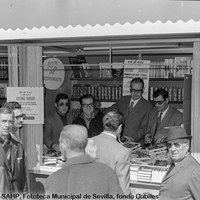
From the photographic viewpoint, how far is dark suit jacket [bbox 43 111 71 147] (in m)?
4.85

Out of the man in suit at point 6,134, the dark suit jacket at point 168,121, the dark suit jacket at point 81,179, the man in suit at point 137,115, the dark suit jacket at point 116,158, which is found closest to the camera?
the dark suit jacket at point 81,179

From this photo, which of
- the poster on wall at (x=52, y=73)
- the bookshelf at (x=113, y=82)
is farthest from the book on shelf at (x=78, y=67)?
the poster on wall at (x=52, y=73)

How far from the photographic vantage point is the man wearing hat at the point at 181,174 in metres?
2.67

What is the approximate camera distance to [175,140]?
9.98ft

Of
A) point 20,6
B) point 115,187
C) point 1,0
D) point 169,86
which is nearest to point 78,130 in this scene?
point 115,187

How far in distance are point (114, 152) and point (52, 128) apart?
Result: 1.89 metres

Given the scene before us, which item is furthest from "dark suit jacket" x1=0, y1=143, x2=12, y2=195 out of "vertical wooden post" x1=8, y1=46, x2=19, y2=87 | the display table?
"vertical wooden post" x1=8, y1=46, x2=19, y2=87

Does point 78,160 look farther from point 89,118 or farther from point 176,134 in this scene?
point 89,118

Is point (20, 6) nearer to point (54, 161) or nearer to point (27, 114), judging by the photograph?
point (27, 114)

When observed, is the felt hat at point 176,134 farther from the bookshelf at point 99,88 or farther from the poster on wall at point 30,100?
the bookshelf at point 99,88

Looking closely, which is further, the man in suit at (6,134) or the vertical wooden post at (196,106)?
the vertical wooden post at (196,106)

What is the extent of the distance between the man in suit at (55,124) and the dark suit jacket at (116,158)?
1616 mm

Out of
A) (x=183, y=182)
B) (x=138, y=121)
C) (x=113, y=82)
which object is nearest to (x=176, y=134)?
(x=183, y=182)

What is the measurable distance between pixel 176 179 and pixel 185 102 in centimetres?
138
